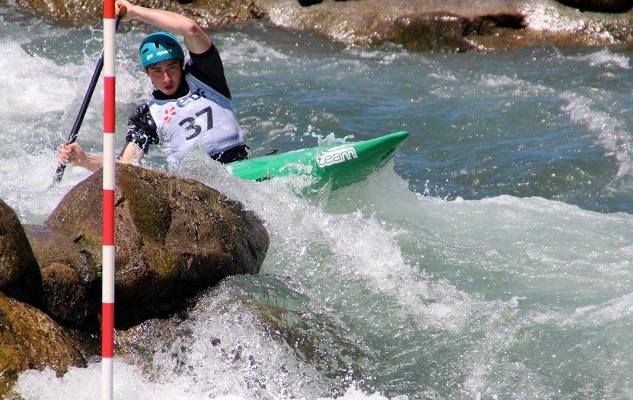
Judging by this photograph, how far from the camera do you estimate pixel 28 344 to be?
379 centimetres

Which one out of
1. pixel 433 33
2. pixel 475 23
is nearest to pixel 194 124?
pixel 433 33

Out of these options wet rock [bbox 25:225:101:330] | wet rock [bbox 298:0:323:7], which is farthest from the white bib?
wet rock [bbox 298:0:323:7]

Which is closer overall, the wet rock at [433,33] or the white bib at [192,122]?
the white bib at [192,122]

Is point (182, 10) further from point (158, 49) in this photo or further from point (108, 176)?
point (108, 176)

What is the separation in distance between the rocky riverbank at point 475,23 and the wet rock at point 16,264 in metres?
8.36

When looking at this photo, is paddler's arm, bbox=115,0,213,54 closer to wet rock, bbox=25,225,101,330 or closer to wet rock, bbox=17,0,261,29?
wet rock, bbox=25,225,101,330

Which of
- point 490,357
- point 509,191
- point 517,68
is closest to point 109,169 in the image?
point 490,357

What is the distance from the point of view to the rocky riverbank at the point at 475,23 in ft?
38.3

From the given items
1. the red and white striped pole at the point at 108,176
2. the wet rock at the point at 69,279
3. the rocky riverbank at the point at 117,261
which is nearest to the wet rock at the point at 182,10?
the rocky riverbank at the point at 117,261

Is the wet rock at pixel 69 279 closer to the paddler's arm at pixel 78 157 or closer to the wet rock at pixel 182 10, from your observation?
the paddler's arm at pixel 78 157

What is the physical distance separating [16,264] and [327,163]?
2837 millimetres

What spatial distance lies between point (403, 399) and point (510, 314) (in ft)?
3.53

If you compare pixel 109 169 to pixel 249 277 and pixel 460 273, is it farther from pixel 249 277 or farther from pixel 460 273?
pixel 460 273

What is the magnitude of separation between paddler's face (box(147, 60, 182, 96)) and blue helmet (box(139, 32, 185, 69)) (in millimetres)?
60
